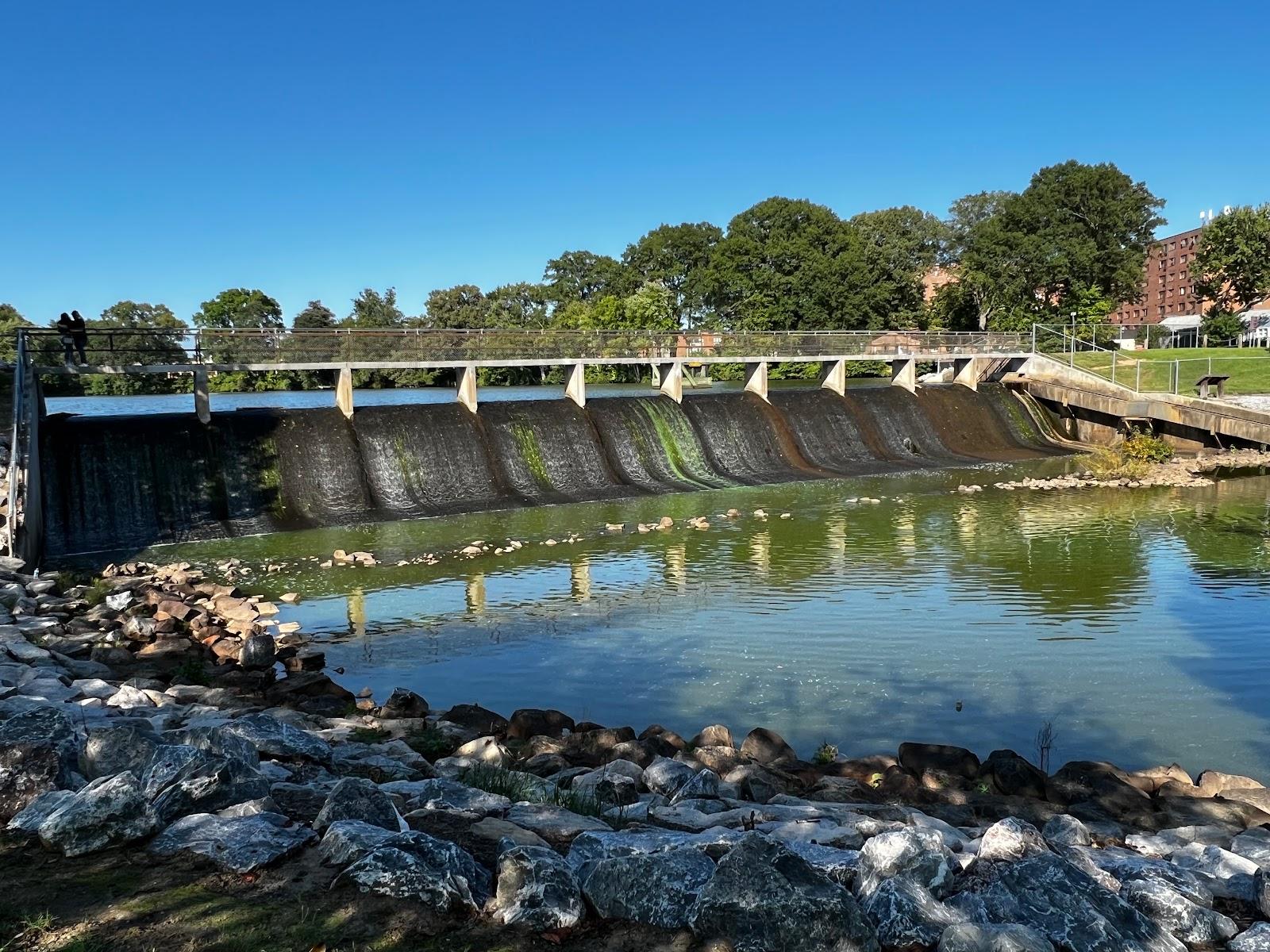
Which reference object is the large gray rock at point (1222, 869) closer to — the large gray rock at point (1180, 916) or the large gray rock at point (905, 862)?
the large gray rock at point (1180, 916)

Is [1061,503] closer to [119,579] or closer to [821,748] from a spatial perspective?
[821,748]

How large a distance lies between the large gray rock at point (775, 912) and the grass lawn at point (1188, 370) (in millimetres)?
32889

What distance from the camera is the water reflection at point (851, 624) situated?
927 cm

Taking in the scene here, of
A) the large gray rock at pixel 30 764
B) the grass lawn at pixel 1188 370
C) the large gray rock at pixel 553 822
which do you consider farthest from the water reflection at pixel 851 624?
the grass lawn at pixel 1188 370

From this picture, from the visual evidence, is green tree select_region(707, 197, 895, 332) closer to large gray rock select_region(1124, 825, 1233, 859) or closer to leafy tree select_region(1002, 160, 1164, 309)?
leafy tree select_region(1002, 160, 1164, 309)

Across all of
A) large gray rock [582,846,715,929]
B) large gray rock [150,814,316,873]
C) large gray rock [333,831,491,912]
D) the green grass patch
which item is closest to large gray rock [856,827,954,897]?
large gray rock [582,846,715,929]

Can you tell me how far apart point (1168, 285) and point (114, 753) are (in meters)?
131

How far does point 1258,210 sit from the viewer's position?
50750mm

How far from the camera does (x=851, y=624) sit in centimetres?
1243

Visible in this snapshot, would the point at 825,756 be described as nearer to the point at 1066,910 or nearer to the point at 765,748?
the point at 765,748

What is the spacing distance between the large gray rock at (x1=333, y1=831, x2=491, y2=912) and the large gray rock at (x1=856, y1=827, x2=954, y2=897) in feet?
5.61

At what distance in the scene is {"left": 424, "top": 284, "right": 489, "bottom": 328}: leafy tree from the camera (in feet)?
291

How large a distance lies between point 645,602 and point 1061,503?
43.4 ft

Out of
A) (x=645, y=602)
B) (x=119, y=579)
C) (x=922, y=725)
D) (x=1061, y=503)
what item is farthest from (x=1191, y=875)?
(x=1061, y=503)
